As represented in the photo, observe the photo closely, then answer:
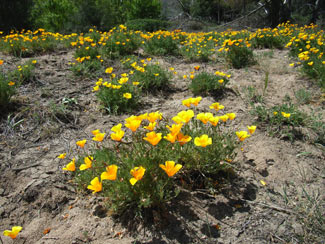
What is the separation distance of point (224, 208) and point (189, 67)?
3.83 meters

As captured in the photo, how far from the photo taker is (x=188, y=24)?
1689 cm

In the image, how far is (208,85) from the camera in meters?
3.84

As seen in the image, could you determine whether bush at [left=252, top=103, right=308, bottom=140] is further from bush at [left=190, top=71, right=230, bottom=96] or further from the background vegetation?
the background vegetation

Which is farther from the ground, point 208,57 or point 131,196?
point 208,57

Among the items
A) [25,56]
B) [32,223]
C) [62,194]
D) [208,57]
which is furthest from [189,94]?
[25,56]

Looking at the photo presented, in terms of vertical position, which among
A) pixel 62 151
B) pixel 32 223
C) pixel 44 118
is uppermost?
pixel 44 118

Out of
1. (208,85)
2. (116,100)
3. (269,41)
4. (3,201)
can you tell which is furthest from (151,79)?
(269,41)

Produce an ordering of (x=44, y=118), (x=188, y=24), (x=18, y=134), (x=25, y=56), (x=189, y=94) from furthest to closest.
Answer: (x=188, y=24), (x=25, y=56), (x=189, y=94), (x=44, y=118), (x=18, y=134)

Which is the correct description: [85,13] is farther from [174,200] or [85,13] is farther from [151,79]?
[174,200]

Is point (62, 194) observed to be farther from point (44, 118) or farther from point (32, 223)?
point (44, 118)

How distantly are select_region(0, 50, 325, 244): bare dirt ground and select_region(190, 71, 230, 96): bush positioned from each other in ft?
0.77

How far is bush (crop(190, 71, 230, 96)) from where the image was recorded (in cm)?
388

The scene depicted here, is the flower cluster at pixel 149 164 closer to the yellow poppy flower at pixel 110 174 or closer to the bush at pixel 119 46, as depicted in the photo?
the yellow poppy flower at pixel 110 174

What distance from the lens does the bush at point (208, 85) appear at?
3879mm
